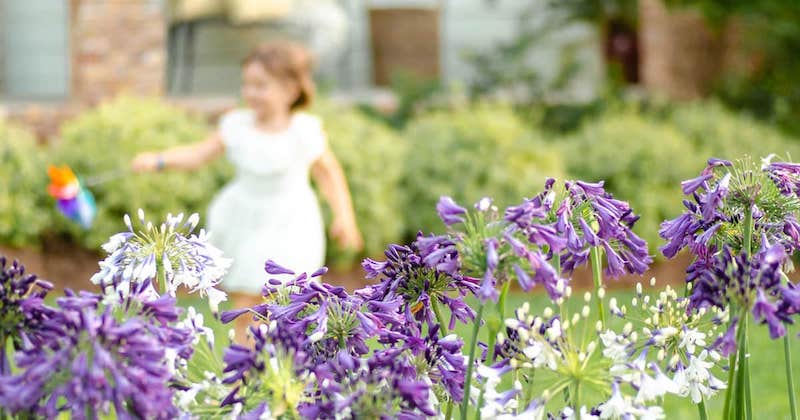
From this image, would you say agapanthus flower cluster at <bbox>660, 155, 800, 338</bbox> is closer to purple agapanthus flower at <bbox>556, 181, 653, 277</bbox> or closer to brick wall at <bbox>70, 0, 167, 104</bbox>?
purple agapanthus flower at <bbox>556, 181, 653, 277</bbox>

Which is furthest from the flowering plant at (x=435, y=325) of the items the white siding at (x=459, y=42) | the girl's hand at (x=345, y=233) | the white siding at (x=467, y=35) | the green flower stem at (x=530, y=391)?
the white siding at (x=467, y=35)

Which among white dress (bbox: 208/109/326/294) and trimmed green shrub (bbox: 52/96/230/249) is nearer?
white dress (bbox: 208/109/326/294)

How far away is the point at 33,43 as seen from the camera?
13484 mm

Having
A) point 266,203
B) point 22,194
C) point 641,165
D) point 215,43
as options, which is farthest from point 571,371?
point 215,43

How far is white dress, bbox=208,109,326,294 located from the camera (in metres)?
6.38

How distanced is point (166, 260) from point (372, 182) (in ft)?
23.2

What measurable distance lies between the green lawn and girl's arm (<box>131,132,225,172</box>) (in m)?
0.84

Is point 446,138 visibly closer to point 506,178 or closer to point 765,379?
point 506,178

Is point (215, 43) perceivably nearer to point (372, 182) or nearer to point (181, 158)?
point (372, 182)

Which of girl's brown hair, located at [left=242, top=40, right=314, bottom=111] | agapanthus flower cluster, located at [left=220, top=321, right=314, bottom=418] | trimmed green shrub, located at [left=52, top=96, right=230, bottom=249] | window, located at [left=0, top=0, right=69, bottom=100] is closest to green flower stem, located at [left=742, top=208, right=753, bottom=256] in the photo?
agapanthus flower cluster, located at [left=220, top=321, right=314, bottom=418]

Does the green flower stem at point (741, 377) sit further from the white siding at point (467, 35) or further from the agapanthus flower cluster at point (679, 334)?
the white siding at point (467, 35)

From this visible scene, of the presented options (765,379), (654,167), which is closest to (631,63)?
(654,167)

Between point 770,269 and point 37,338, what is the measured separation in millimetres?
800

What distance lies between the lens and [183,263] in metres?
1.51
